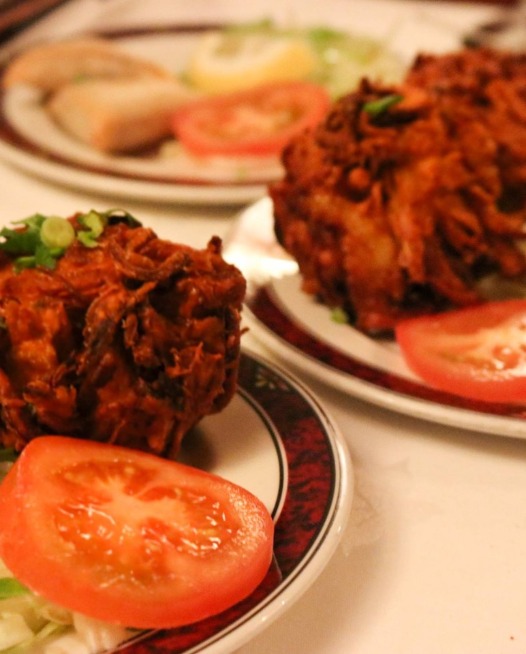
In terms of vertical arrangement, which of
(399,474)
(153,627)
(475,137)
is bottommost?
(399,474)

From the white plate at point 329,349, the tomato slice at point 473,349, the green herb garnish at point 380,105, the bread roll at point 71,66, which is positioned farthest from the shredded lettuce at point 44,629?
the bread roll at point 71,66

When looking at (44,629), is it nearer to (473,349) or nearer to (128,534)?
(128,534)

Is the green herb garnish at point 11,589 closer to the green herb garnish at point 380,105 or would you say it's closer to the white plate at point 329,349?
the white plate at point 329,349

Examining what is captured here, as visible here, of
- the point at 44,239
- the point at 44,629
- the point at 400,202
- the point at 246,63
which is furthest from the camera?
the point at 246,63

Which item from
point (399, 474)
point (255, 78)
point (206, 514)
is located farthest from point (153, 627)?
point (255, 78)

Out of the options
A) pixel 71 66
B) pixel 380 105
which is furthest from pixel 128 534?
pixel 71 66

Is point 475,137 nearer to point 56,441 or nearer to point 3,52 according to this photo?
point 56,441

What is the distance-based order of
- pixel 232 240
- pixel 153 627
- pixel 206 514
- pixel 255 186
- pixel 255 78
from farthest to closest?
1. pixel 255 78
2. pixel 255 186
3. pixel 232 240
4. pixel 206 514
5. pixel 153 627
